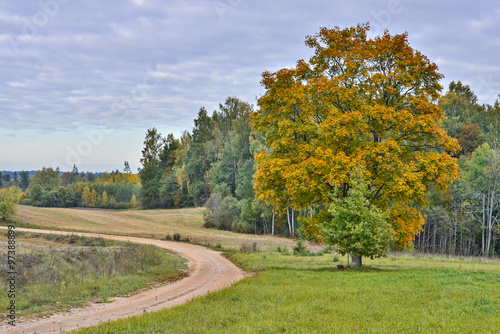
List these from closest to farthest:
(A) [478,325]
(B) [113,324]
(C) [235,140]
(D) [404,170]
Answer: (A) [478,325], (B) [113,324], (D) [404,170], (C) [235,140]

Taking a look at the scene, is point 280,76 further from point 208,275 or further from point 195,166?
point 195,166

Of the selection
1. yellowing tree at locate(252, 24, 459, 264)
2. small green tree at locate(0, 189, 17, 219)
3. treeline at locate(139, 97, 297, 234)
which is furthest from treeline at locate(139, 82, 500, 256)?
small green tree at locate(0, 189, 17, 219)

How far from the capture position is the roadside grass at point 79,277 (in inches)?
555

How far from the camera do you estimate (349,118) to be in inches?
780

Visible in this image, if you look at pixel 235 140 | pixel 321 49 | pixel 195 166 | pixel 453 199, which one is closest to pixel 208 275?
pixel 321 49

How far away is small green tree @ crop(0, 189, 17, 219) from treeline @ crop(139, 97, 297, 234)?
93.5 feet

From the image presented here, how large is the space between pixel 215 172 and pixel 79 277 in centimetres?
6367

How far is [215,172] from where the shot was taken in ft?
267

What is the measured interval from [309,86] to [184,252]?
56.2 ft

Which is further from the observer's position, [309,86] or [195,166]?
[195,166]

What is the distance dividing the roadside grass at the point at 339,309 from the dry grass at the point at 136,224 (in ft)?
102

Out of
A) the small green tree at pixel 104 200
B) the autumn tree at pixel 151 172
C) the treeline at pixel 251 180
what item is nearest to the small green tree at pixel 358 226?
the treeline at pixel 251 180

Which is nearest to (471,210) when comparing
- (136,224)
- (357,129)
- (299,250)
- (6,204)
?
(299,250)

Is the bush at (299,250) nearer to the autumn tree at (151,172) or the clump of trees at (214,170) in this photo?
the clump of trees at (214,170)
